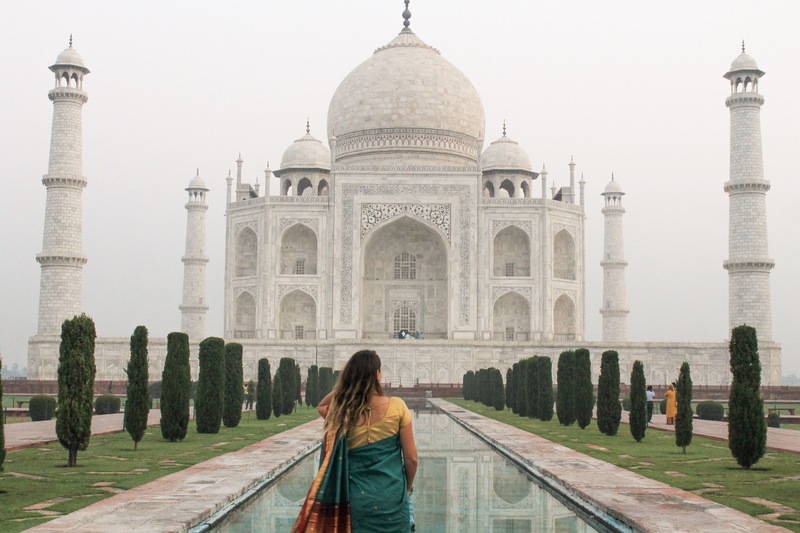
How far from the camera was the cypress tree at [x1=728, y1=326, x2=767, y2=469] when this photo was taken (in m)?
8.90

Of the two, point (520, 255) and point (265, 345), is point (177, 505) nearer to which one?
point (265, 345)

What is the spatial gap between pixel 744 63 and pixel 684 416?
2138 cm

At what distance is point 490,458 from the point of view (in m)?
9.73

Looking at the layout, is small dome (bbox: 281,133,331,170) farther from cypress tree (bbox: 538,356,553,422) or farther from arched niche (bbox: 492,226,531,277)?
cypress tree (bbox: 538,356,553,422)

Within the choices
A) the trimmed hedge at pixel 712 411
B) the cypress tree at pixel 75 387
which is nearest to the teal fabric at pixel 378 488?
the cypress tree at pixel 75 387

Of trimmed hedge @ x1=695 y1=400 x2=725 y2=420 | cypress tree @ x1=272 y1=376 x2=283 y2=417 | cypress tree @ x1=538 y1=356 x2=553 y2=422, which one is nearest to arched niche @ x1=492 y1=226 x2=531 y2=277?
trimmed hedge @ x1=695 y1=400 x2=725 y2=420

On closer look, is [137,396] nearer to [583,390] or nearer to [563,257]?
[583,390]

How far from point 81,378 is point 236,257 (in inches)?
974

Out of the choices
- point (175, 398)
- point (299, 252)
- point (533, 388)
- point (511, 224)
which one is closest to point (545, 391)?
point (533, 388)

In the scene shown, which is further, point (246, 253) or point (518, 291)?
point (246, 253)

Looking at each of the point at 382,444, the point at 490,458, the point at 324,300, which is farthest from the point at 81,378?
the point at 324,300

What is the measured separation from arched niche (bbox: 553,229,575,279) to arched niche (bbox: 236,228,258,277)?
10177 millimetres

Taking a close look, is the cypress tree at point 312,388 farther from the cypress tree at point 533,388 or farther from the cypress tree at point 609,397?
the cypress tree at point 609,397

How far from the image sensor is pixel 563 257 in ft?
112
